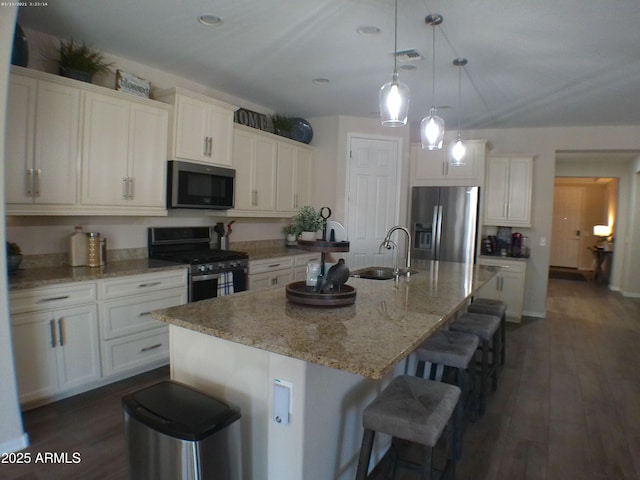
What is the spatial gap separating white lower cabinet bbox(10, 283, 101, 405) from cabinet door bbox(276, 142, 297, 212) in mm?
2504

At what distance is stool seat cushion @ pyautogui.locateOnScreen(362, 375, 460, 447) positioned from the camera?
145 cm

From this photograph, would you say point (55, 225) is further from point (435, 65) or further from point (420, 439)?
point (435, 65)

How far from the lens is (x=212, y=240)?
4.24 m

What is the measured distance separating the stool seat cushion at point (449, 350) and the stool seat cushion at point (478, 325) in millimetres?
274

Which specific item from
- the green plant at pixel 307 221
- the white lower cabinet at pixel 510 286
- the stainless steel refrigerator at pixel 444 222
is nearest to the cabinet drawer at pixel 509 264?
the white lower cabinet at pixel 510 286

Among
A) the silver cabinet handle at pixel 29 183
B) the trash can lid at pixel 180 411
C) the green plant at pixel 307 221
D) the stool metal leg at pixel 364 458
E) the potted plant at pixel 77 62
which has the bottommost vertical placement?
the stool metal leg at pixel 364 458

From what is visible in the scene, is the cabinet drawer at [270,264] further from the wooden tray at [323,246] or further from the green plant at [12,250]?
the wooden tray at [323,246]

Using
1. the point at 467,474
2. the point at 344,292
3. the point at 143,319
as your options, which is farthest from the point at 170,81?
the point at 467,474

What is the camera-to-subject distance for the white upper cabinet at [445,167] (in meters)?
5.21

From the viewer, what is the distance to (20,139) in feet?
8.34

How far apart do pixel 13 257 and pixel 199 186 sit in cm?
155

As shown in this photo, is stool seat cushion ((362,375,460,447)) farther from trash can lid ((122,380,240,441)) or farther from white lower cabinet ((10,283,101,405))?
white lower cabinet ((10,283,101,405))

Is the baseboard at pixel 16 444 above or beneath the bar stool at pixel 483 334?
beneath

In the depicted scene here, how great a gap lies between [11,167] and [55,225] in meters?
0.60
